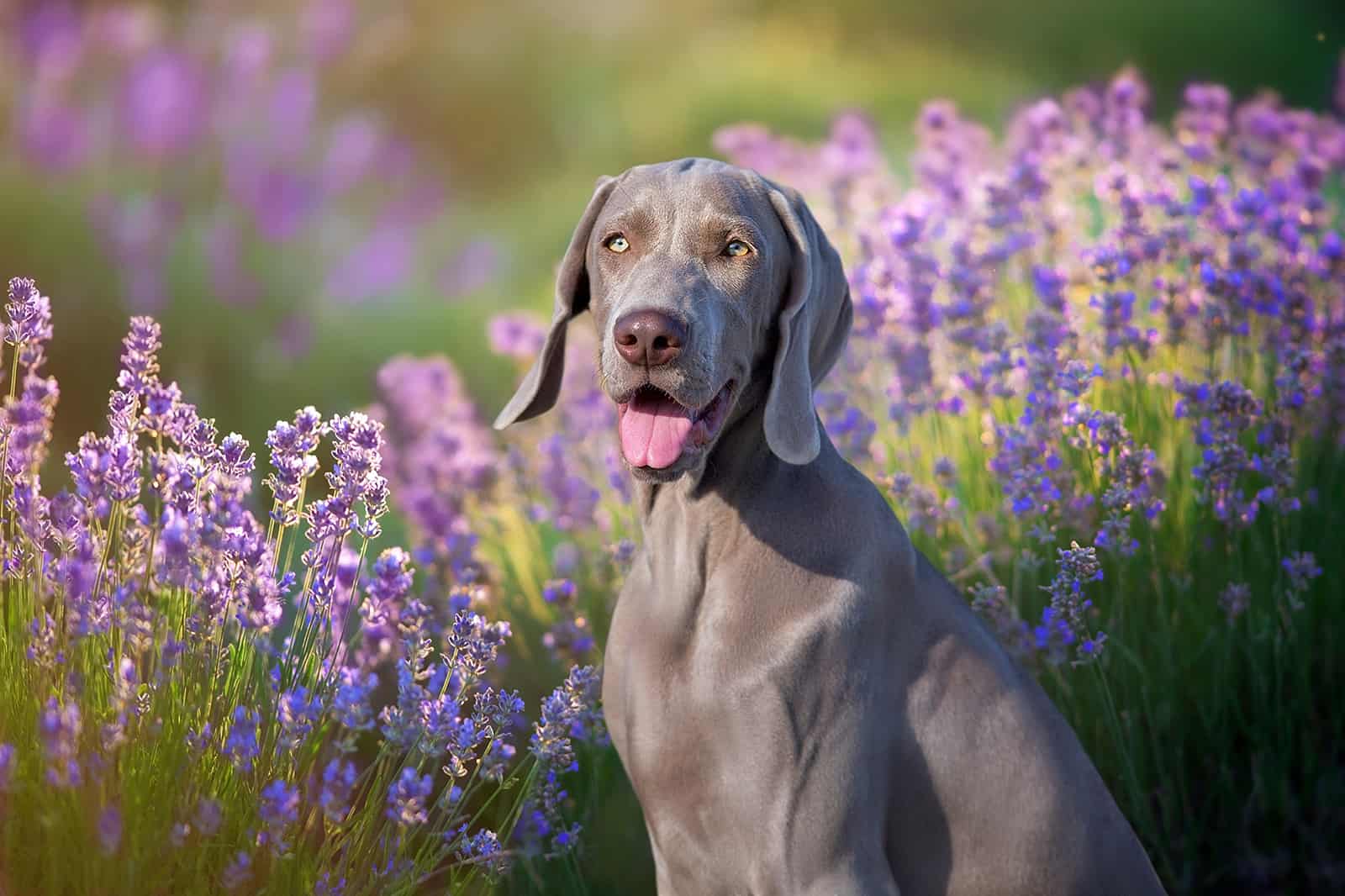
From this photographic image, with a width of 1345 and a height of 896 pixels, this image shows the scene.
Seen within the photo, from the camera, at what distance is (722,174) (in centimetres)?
301

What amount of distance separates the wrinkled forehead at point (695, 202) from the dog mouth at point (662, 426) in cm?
35

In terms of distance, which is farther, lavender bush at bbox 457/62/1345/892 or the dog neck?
lavender bush at bbox 457/62/1345/892

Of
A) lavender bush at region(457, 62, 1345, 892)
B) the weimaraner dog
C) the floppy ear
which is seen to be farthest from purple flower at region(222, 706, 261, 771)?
lavender bush at region(457, 62, 1345, 892)

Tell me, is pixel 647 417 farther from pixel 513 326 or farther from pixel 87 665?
pixel 513 326

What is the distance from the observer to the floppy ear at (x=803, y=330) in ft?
9.23

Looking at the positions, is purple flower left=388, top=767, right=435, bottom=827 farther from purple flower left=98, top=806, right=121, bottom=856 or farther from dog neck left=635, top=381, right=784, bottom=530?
dog neck left=635, top=381, right=784, bottom=530

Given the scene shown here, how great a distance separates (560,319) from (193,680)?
111cm

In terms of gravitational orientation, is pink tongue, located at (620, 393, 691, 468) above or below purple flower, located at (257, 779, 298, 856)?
above

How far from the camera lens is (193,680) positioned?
2.64 m

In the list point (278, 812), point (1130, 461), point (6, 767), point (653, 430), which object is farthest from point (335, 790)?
point (1130, 461)

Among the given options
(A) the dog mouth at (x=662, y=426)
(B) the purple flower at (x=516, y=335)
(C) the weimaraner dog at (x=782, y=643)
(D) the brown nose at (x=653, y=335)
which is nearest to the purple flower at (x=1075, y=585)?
(C) the weimaraner dog at (x=782, y=643)

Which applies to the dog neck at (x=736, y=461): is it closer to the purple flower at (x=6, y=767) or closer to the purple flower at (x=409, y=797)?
the purple flower at (x=409, y=797)

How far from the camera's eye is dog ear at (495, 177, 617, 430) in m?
3.18

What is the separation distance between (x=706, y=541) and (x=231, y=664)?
3.25 ft
